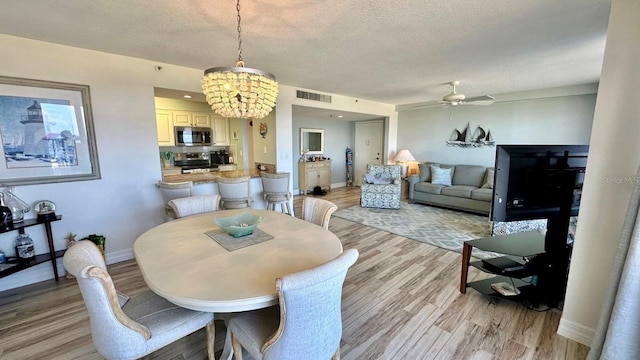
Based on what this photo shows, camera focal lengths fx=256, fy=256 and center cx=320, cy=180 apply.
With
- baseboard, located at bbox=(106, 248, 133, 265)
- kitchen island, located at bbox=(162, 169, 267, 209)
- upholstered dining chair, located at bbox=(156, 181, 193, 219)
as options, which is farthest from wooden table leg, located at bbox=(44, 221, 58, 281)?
kitchen island, located at bbox=(162, 169, 267, 209)

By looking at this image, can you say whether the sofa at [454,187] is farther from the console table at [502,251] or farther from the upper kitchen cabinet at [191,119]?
the upper kitchen cabinet at [191,119]

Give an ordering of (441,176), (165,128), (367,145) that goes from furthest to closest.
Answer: (367,145) → (441,176) → (165,128)

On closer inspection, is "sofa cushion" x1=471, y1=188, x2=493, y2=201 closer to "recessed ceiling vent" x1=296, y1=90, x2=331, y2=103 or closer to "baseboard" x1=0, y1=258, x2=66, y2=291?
"recessed ceiling vent" x1=296, y1=90, x2=331, y2=103

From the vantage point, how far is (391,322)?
6.68 feet

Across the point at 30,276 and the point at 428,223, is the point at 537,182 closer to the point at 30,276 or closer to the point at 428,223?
the point at 428,223

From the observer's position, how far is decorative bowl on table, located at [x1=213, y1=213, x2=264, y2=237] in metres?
1.80

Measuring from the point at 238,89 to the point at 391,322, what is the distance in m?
2.10

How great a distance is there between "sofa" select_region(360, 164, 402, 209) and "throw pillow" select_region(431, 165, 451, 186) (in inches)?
30.8

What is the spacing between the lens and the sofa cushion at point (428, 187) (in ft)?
18.0

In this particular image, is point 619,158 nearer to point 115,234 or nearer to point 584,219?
point 584,219

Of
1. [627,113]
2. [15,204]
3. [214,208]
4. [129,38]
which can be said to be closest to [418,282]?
[627,113]

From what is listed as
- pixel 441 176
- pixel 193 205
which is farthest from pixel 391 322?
pixel 441 176

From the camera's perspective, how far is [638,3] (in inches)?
58.9

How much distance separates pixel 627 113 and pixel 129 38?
3.87 m
